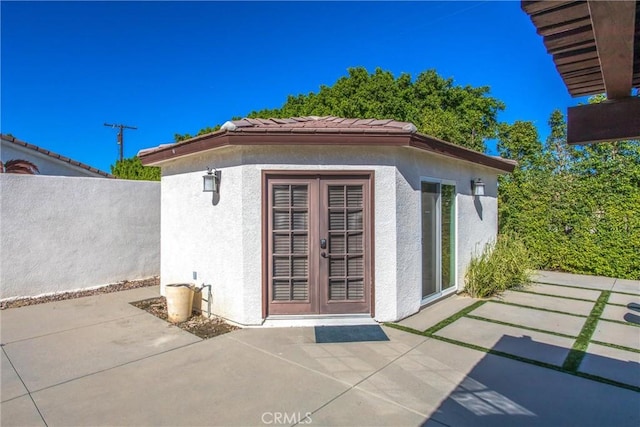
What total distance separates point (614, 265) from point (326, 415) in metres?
11.1

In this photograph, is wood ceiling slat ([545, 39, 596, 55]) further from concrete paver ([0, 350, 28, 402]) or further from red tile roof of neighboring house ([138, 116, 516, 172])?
concrete paver ([0, 350, 28, 402])

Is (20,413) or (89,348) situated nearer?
(20,413)

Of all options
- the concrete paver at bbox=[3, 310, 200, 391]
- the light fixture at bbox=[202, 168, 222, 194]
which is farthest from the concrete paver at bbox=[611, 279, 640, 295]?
the concrete paver at bbox=[3, 310, 200, 391]

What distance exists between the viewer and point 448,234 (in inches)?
324

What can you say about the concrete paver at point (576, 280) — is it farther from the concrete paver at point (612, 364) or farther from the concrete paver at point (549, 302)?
the concrete paver at point (612, 364)

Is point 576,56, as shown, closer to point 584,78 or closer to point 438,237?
point 584,78

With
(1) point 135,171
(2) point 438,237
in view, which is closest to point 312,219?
(2) point 438,237

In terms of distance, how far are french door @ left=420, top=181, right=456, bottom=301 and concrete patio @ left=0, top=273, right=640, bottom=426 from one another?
1006 mm

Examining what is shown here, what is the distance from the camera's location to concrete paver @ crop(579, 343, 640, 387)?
4.37 metres

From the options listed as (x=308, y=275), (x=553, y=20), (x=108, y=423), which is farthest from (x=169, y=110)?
(x=553, y=20)

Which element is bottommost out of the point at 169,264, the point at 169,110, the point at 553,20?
the point at 169,264

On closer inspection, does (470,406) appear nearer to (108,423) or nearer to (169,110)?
(108,423)

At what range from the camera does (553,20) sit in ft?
6.49

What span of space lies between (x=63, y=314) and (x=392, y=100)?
22126 millimetres
